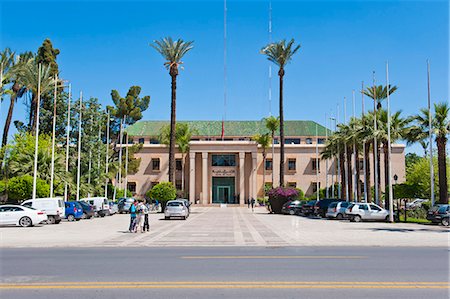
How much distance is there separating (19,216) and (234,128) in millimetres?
63026

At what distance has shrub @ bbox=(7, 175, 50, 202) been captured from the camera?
130ft

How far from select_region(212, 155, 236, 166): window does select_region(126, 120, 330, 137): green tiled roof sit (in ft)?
27.2

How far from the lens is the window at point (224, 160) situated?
79438 millimetres

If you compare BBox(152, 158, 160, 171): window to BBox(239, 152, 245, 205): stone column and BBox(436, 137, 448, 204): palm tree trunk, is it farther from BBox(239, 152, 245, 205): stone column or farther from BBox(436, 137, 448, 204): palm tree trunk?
BBox(436, 137, 448, 204): palm tree trunk

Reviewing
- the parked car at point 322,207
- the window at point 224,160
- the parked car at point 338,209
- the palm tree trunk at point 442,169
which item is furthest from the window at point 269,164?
the palm tree trunk at point 442,169

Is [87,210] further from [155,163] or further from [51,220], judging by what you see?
[155,163]

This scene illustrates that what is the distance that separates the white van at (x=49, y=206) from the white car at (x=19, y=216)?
2.21 m
